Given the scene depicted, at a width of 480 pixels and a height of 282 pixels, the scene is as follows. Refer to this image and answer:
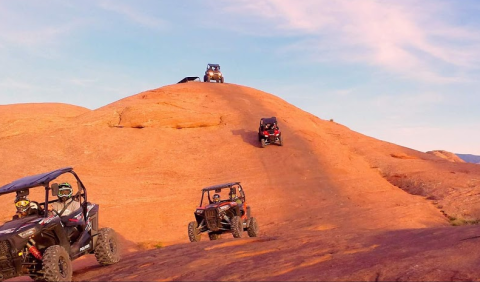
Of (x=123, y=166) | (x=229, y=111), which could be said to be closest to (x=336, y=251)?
(x=123, y=166)

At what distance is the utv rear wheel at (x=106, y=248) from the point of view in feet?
30.4

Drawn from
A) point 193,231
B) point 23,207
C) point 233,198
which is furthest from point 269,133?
point 23,207

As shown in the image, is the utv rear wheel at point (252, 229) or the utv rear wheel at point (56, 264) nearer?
the utv rear wheel at point (56, 264)

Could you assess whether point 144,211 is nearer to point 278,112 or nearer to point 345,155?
point 345,155

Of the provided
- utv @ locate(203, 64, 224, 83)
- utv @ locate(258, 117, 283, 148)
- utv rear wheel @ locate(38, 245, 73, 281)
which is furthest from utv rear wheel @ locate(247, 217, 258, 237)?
utv @ locate(203, 64, 224, 83)

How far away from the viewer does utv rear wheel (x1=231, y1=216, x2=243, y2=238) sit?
13.9 metres

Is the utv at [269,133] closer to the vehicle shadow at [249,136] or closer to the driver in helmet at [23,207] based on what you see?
the vehicle shadow at [249,136]

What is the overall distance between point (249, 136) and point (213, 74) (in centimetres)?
1645

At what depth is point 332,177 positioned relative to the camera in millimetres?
27938

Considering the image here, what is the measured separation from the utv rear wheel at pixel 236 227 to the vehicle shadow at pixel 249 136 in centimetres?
1884

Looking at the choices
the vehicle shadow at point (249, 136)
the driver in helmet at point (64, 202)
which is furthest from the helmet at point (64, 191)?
the vehicle shadow at point (249, 136)

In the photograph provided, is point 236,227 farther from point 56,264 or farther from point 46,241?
point 56,264

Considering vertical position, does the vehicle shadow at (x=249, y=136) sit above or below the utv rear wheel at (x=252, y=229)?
above

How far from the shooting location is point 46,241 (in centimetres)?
784
